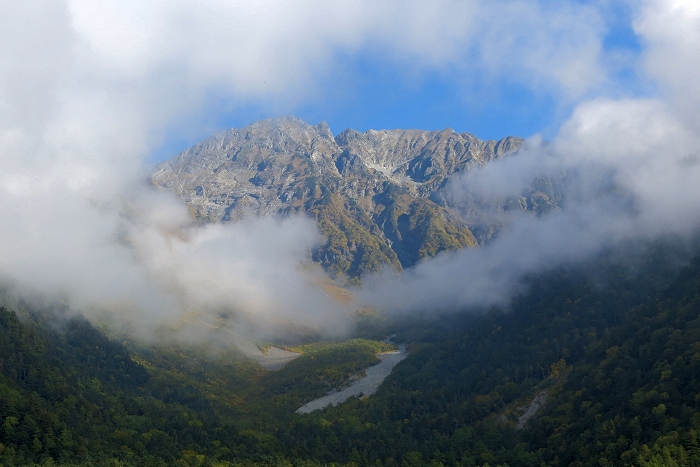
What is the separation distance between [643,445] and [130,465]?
503 feet

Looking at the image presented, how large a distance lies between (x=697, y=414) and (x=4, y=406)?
690 feet

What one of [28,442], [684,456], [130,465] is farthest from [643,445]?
[28,442]

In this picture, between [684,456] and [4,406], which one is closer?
[684,456]

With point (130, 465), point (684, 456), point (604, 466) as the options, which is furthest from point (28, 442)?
point (684, 456)

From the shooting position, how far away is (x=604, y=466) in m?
196

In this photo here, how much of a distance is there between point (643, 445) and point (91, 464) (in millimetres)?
161659

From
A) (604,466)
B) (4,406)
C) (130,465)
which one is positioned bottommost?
(604,466)

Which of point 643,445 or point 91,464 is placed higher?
point 91,464

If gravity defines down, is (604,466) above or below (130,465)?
below

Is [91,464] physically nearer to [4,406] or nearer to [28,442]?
[28,442]

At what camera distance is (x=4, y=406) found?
199125 mm

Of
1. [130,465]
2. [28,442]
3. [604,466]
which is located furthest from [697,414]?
[28,442]

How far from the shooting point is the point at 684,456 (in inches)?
7303

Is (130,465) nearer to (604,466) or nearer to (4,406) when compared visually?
(4,406)
